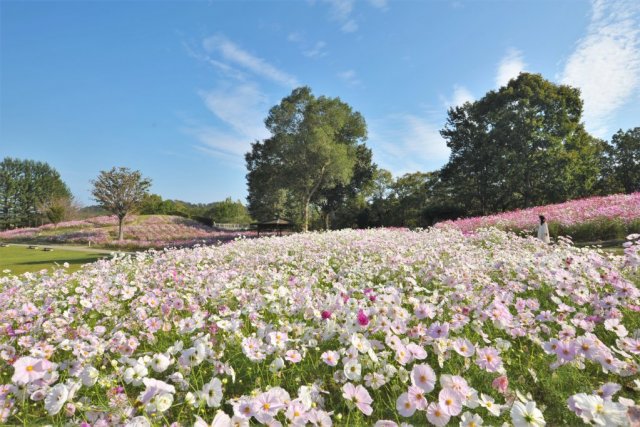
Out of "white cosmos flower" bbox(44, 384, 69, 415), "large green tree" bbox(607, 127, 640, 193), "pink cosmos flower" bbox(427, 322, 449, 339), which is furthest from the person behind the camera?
"large green tree" bbox(607, 127, 640, 193)

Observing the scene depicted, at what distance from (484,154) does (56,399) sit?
32296 mm

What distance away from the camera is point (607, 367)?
2.22 m

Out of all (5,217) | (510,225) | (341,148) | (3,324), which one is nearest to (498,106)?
(341,148)

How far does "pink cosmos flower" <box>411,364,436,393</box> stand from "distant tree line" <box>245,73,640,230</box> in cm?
2495

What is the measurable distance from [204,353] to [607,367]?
2.61 meters

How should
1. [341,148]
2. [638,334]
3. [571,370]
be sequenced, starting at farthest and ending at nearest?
[341,148]
[571,370]
[638,334]

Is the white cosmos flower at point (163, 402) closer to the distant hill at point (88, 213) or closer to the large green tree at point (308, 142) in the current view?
the large green tree at point (308, 142)

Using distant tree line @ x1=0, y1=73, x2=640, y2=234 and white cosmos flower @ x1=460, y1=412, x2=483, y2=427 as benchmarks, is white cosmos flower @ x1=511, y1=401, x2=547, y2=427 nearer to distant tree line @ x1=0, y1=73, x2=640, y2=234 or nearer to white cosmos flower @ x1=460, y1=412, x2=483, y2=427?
white cosmos flower @ x1=460, y1=412, x2=483, y2=427

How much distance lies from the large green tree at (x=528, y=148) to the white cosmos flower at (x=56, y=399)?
100 feet

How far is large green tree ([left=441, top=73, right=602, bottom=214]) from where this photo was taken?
1059 inches

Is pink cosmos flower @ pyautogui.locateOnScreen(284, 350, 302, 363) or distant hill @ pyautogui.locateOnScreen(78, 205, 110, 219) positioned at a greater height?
distant hill @ pyautogui.locateOnScreen(78, 205, 110, 219)

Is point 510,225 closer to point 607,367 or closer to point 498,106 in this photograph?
point 607,367

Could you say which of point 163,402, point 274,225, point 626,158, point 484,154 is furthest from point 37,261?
point 626,158

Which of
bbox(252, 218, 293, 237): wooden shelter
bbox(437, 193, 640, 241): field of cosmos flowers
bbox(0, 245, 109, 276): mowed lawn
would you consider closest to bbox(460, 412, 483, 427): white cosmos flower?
bbox(0, 245, 109, 276): mowed lawn
